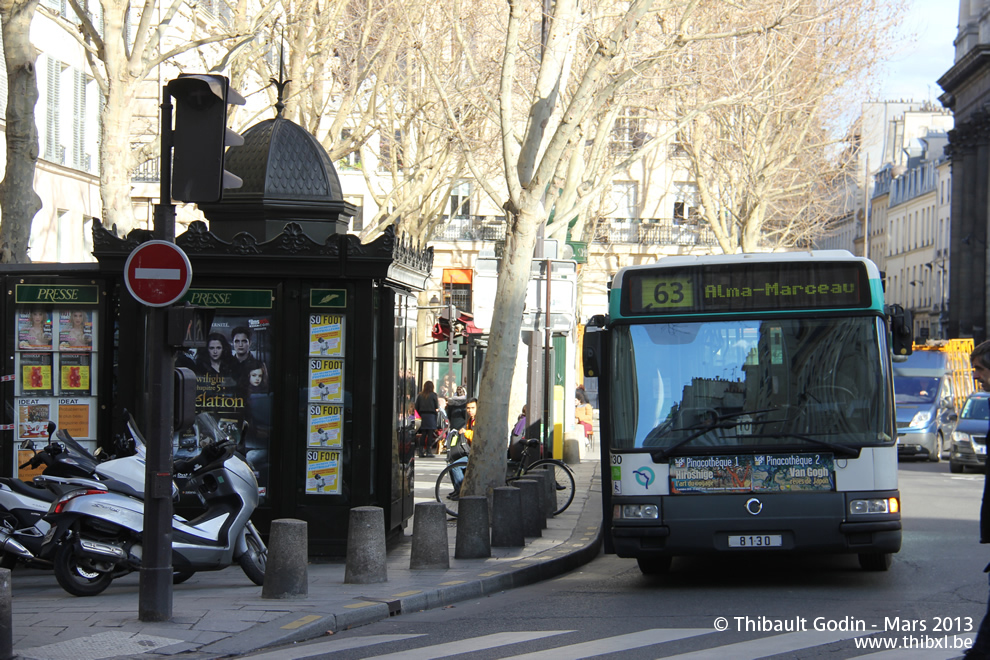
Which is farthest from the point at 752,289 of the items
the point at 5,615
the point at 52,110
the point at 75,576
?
the point at 52,110

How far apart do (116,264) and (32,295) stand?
2.87ft

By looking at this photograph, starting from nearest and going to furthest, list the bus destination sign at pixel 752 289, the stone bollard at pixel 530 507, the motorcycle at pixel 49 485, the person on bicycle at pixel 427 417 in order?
the motorcycle at pixel 49 485 → the bus destination sign at pixel 752 289 → the stone bollard at pixel 530 507 → the person on bicycle at pixel 427 417

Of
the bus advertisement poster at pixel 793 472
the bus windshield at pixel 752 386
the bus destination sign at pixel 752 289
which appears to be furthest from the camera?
the bus destination sign at pixel 752 289

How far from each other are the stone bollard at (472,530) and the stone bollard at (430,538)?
58 cm

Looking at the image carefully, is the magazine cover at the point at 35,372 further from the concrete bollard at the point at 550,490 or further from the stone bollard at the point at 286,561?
the concrete bollard at the point at 550,490

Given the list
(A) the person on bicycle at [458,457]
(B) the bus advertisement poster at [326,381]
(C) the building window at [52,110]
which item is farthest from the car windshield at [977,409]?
(C) the building window at [52,110]

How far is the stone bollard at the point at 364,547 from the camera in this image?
10297mm

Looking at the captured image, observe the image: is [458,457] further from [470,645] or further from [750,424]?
[470,645]

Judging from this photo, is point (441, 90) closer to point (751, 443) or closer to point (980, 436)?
point (751, 443)

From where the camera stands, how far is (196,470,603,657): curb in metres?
8.16

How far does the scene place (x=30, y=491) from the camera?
34.4ft

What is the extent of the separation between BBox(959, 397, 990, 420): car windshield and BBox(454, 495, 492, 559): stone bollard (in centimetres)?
1898

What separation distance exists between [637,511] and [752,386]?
137cm

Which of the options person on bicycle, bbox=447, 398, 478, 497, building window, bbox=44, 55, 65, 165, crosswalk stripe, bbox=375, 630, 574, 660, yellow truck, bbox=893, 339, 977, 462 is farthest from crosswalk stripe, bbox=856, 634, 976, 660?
building window, bbox=44, 55, 65, 165
